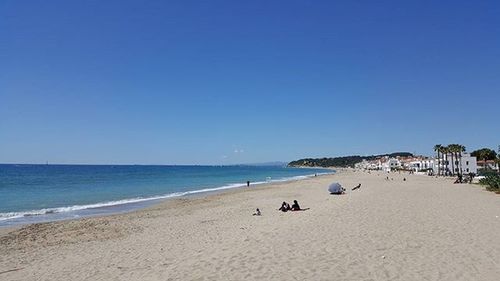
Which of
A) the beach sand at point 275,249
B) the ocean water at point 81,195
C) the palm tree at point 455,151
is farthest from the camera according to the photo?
the palm tree at point 455,151

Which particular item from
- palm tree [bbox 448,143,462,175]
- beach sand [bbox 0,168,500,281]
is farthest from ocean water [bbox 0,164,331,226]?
palm tree [bbox 448,143,462,175]

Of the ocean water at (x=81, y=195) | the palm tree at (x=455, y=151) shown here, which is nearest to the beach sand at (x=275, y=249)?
the ocean water at (x=81, y=195)

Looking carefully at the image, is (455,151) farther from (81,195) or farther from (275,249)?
(275,249)

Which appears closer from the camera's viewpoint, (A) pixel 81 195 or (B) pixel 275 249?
(B) pixel 275 249

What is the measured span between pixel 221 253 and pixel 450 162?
89.7m

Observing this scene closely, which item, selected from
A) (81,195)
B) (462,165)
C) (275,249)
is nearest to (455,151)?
(462,165)

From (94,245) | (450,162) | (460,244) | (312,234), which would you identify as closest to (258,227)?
(312,234)

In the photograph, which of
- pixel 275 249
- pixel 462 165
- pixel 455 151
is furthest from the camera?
pixel 462 165

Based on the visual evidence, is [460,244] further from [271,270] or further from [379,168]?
[379,168]

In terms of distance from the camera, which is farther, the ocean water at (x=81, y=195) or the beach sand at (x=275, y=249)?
the ocean water at (x=81, y=195)

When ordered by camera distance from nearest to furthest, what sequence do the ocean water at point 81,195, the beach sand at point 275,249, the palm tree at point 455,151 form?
the beach sand at point 275,249
the ocean water at point 81,195
the palm tree at point 455,151

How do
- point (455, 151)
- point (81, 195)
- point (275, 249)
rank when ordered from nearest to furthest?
point (275, 249)
point (81, 195)
point (455, 151)

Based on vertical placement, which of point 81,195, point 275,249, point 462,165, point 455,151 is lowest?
point 81,195

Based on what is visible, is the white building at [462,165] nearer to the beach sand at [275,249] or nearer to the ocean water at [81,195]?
the ocean water at [81,195]
